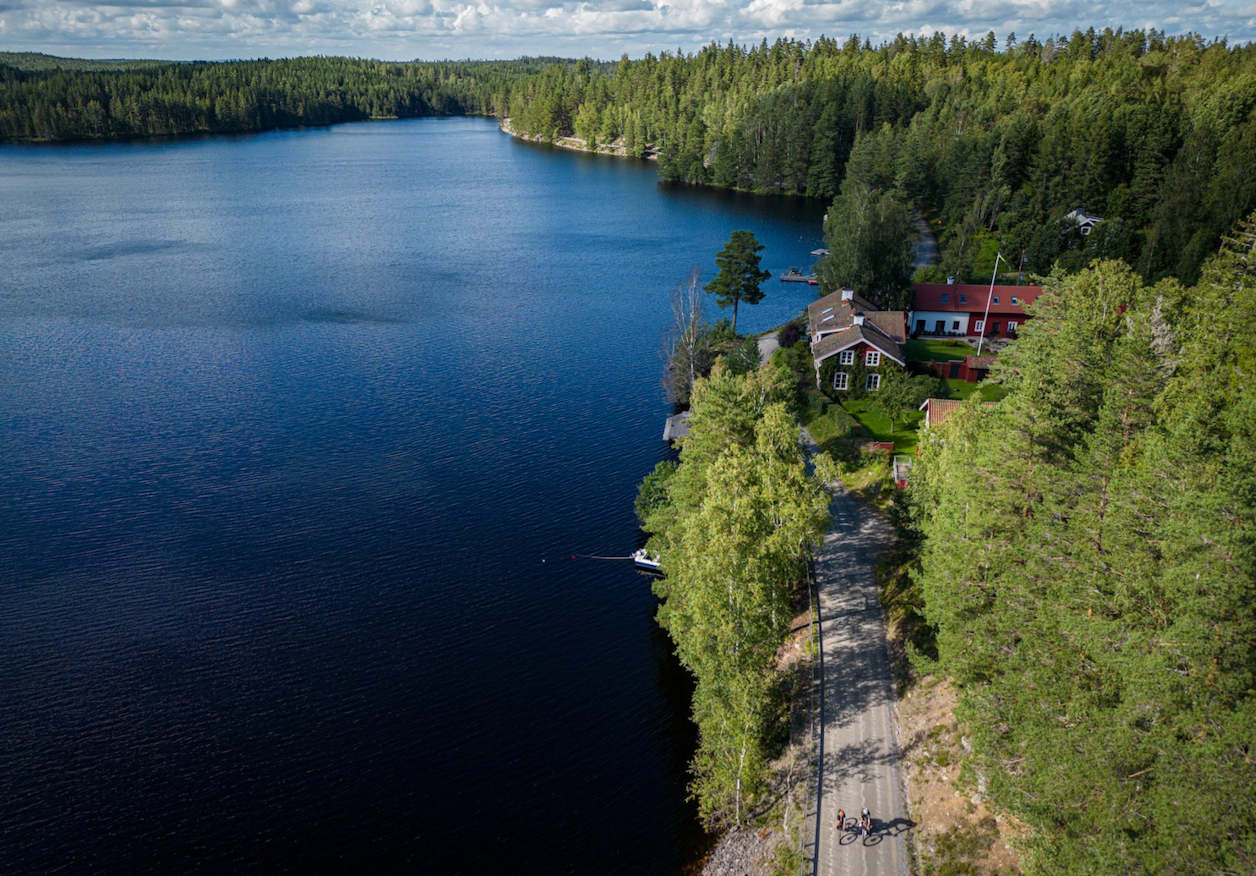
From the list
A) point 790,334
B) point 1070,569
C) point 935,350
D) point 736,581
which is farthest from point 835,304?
point 1070,569

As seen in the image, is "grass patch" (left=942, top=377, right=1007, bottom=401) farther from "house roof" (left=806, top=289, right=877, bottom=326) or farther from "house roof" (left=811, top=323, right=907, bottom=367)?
"house roof" (left=806, top=289, right=877, bottom=326)

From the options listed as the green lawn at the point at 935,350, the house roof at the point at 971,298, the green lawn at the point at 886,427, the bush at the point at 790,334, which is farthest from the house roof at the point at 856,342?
the house roof at the point at 971,298

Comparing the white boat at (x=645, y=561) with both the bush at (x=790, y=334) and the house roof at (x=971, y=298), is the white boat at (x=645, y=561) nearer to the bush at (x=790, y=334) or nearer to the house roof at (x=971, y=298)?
the bush at (x=790, y=334)

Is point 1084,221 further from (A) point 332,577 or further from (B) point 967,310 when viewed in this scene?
(A) point 332,577

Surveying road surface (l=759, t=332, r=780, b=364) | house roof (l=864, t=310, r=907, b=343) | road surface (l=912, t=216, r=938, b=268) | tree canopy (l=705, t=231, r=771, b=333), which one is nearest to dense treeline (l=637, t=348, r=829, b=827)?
house roof (l=864, t=310, r=907, b=343)

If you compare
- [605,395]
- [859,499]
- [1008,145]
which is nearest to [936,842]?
[859,499]
